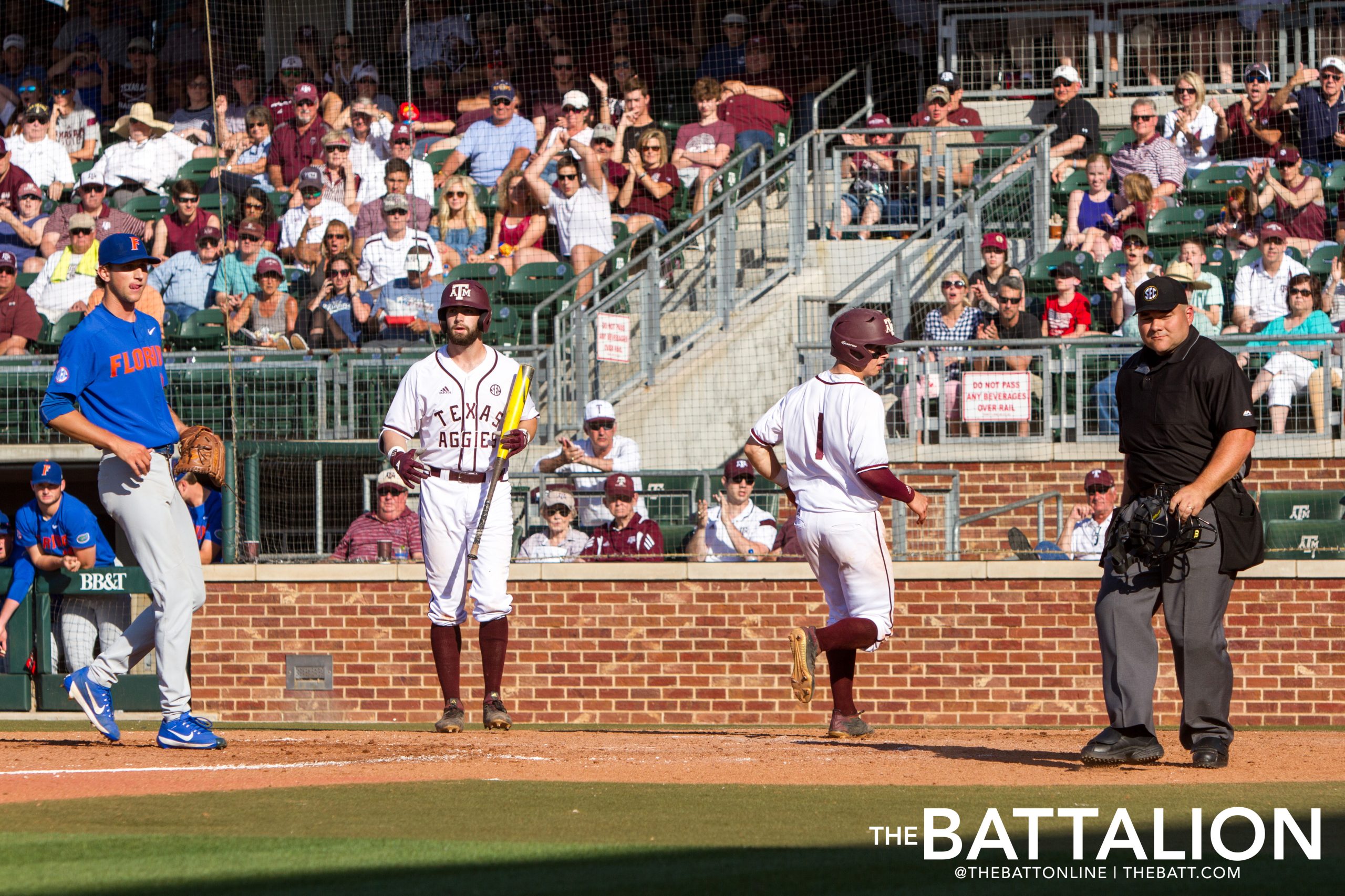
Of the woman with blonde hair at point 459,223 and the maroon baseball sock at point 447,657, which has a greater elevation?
the woman with blonde hair at point 459,223

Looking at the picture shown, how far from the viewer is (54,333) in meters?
15.1

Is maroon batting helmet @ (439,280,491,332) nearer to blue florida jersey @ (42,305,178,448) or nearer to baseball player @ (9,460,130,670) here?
blue florida jersey @ (42,305,178,448)

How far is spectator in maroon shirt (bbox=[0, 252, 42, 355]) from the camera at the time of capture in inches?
585

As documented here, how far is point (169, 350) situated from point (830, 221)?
5986mm

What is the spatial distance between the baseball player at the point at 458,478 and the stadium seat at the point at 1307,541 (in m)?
5.31

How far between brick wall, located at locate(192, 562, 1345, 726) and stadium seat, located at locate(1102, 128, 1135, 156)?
6223 mm

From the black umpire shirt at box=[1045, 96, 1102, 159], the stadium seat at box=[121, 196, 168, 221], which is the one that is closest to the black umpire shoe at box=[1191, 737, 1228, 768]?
the black umpire shirt at box=[1045, 96, 1102, 159]

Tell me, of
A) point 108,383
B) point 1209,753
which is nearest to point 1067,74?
point 1209,753

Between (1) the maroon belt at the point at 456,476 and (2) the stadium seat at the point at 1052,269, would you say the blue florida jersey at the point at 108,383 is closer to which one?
(1) the maroon belt at the point at 456,476

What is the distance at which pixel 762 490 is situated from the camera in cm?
1152

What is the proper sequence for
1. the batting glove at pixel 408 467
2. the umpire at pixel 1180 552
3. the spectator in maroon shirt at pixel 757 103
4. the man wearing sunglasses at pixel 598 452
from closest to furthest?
the umpire at pixel 1180 552 < the batting glove at pixel 408 467 < the man wearing sunglasses at pixel 598 452 < the spectator in maroon shirt at pixel 757 103

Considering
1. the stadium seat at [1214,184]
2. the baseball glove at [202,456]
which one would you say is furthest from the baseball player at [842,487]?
the stadium seat at [1214,184]

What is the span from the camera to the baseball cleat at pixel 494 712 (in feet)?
25.5

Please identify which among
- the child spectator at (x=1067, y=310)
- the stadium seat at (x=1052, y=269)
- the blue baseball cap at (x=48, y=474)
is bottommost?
the blue baseball cap at (x=48, y=474)
